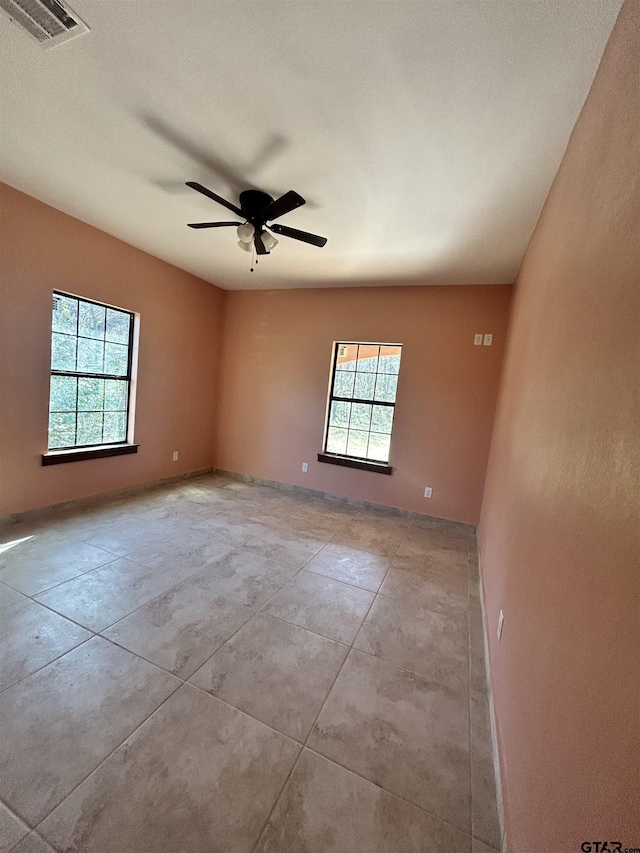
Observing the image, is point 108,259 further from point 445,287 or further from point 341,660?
point 341,660

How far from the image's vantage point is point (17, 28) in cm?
129

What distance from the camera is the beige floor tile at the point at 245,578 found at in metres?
2.09

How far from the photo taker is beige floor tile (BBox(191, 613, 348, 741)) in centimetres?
135

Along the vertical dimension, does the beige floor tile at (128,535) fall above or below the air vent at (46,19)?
below

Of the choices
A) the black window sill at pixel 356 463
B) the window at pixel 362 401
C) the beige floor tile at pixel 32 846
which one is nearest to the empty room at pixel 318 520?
the beige floor tile at pixel 32 846

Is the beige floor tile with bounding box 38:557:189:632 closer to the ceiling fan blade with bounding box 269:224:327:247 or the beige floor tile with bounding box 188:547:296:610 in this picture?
the beige floor tile with bounding box 188:547:296:610

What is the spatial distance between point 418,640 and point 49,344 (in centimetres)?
366

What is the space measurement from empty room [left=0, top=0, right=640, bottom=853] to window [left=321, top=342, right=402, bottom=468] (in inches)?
38.3

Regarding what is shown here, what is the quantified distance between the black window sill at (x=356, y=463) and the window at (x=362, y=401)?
0.8 inches

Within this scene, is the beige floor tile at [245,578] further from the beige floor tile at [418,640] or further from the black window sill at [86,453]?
the black window sill at [86,453]

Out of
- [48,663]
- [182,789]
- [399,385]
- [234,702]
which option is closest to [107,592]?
[48,663]

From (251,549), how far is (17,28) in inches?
121

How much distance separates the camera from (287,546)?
2832 mm

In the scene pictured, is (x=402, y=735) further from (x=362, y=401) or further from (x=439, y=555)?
(x=362, y=401)
